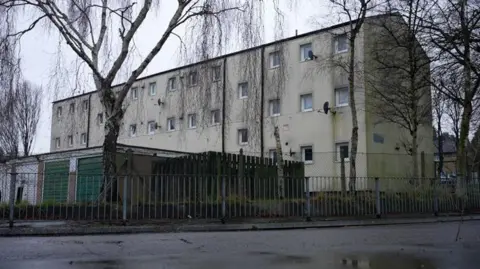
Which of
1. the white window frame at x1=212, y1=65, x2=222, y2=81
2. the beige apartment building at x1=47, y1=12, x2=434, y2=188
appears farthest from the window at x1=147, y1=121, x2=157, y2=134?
the white window frame at x1=212, y1=65, x2=222, y2=81

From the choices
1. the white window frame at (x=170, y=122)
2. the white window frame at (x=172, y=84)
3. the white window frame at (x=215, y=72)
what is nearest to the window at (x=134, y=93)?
the white window frame at (x=170, y=122)

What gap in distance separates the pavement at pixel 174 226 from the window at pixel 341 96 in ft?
47.8

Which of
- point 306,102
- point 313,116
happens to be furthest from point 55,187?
point 306,102

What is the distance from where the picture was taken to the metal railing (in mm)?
15109

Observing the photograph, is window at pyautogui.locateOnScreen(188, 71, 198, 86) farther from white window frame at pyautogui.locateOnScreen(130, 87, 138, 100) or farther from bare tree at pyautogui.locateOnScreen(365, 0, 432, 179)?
white window frame at pyautogui.locateOnScreen(130, 87, 138, 100)

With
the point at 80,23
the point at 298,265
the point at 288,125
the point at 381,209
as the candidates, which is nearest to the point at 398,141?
the point at 288,125

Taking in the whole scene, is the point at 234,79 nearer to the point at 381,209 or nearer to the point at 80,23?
the point at 80,23

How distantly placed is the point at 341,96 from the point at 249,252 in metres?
24.5

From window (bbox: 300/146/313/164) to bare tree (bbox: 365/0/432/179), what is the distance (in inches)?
184

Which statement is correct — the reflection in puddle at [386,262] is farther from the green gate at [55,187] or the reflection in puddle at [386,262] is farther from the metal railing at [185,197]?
the green gate at [55,187]

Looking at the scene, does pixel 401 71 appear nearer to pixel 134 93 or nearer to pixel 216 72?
pixel 216 72

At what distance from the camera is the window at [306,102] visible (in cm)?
3362

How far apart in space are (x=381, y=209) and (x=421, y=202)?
7.68ft

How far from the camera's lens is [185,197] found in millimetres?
16094
